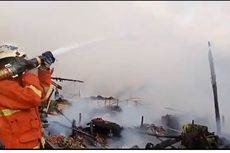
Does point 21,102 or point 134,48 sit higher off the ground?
point 134,48

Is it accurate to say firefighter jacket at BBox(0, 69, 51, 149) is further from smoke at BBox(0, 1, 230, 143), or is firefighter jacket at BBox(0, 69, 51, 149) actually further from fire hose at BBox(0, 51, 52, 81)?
smoke at BBox(0, 1, 230, 143)

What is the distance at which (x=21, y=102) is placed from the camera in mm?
5910

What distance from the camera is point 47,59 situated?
5.88 meters

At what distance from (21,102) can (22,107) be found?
3cm

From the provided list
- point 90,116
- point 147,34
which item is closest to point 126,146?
point 90,116

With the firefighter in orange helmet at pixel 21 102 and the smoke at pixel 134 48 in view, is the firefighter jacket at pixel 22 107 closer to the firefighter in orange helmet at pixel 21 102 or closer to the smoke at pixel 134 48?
the firefighter in orange helmet at pixel 21 102

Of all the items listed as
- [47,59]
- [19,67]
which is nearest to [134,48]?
[47,59]

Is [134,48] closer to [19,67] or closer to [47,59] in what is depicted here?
[47,59]

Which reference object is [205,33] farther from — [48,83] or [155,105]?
[48,83]

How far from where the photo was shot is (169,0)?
19.0 ft

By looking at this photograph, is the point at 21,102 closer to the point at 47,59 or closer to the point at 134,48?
Answer: the point at 47,59

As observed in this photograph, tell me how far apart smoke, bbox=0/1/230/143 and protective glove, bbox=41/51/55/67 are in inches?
1.5

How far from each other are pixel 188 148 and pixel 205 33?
66 centimetres

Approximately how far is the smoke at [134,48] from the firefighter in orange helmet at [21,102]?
7 centimetres
